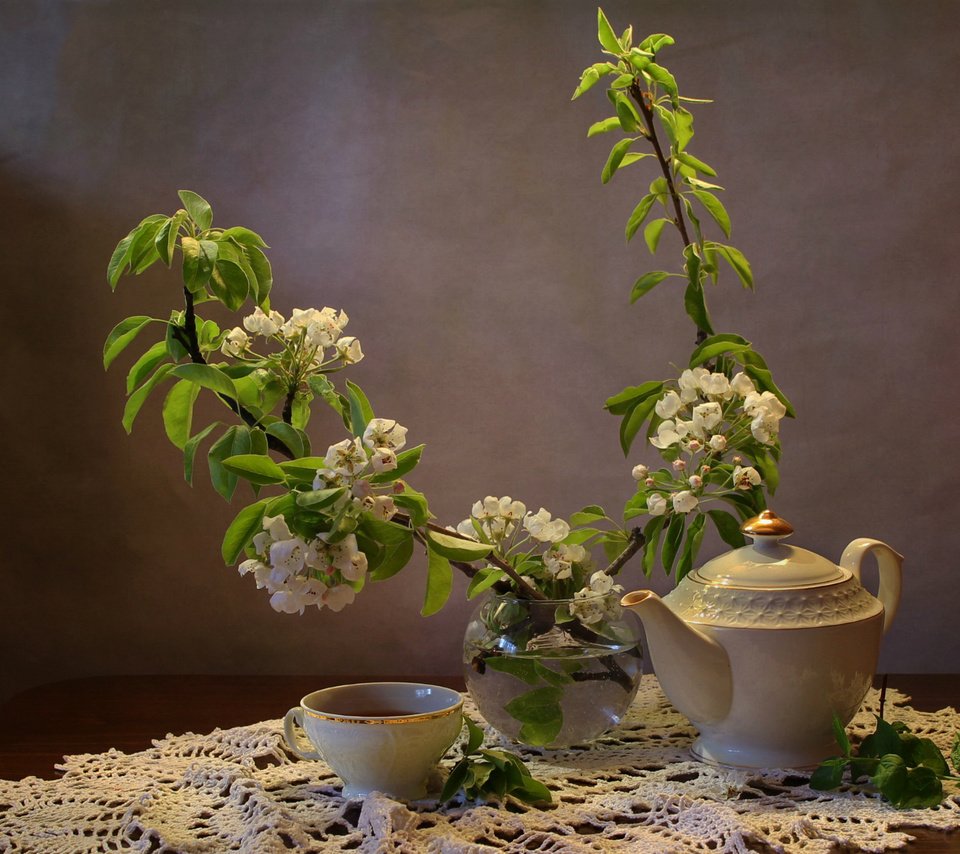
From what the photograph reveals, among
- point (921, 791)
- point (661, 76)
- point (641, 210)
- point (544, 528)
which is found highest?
point (661, 76)

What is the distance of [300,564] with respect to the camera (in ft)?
2.77

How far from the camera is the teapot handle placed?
1.08 metres

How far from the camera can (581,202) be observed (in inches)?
61.7

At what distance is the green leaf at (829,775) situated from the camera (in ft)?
2.95

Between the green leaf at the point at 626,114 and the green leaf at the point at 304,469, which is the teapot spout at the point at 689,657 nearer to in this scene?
the green leaf at the point at 304,469

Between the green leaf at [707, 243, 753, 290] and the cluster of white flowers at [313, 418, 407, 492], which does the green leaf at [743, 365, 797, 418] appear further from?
the cluster of white flowers at [313, 418, 407, 492]

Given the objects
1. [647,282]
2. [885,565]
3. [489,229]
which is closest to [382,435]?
[647,282]

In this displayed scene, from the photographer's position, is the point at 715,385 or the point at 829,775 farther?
the point at 715,385

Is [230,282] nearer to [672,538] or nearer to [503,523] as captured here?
[503,523]

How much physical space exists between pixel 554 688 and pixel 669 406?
292 millimetres

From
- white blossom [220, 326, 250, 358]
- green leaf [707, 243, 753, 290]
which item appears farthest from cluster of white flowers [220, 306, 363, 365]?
green leaf [707, 243, 753, 290]

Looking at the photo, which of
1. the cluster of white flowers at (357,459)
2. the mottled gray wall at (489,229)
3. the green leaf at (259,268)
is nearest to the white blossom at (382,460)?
the cluster of white flowers at (357,459)

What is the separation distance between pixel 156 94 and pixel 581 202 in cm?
64

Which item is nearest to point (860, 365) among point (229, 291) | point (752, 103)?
point (752, 103)
